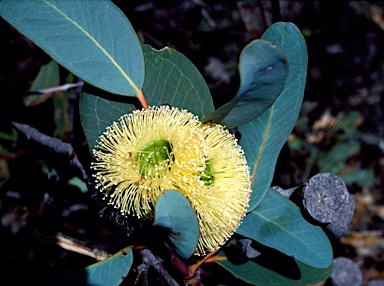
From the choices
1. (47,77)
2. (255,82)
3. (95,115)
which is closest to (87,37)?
(95,115)

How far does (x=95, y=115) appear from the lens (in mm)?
1233

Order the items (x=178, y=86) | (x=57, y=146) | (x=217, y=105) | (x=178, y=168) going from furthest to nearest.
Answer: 1. (x=217, y=105)
2. (x=57, y=146)
3. (x=178, y=86)
4. (x=178, y=168)

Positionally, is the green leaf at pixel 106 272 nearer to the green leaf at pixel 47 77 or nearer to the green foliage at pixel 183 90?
the green foliage at pixel 183 90

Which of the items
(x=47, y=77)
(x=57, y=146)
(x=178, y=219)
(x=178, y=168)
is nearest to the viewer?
(x=178, y=219)

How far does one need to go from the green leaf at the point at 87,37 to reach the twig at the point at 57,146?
288 millimetres

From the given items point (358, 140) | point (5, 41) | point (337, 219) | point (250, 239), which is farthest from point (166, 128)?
point (358, 140)

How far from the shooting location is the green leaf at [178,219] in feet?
3.03

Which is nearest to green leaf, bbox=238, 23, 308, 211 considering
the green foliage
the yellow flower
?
the green foliage

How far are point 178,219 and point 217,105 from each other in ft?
4.23

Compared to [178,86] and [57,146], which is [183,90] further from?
[57,146]

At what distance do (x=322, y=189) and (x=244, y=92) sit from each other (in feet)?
1.49

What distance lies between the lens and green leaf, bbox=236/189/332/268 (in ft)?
4.25

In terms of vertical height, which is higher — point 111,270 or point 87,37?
point 87,37

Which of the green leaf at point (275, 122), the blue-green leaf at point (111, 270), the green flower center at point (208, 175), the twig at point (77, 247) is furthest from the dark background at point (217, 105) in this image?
the green leaf at point (275, 122)
